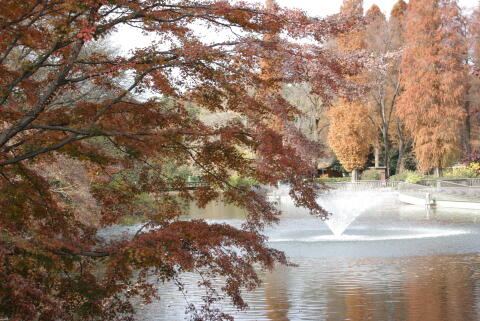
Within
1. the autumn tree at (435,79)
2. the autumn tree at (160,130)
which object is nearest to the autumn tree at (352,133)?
the autumn tree at (435,79)

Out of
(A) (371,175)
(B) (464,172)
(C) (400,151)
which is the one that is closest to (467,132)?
(B) (464,172)

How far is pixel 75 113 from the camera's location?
22.9 ft

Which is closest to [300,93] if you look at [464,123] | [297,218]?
[464,123]

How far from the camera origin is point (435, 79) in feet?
131

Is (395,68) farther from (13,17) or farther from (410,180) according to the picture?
(13,17)

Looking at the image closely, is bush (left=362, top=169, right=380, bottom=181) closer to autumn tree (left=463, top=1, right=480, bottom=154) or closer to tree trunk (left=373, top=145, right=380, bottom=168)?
tree trunk (left=373, top=145, right=380, bottom=168)

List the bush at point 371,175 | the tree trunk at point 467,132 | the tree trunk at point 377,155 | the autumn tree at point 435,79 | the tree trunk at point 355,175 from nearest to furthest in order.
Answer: the autumn tree at point 435,79, the tree trunk at point 467,132, the bush at point 371,175, the tree trunk at point 355,175, the tree trunk at point 377,155

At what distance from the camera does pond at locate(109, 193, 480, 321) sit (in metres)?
9.92

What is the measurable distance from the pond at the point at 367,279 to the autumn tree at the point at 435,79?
18700mm

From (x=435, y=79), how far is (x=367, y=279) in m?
29.9

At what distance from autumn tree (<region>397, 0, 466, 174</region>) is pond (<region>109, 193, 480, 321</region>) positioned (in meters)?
18.7

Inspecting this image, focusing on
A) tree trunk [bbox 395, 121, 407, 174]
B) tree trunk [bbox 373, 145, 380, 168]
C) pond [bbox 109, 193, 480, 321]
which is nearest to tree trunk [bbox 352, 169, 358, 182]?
tree trunk [bbox 395, 121, 407, 174]

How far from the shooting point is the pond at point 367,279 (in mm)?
9922

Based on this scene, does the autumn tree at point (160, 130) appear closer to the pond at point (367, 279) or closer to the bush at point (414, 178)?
the pond at point (367, 279)
